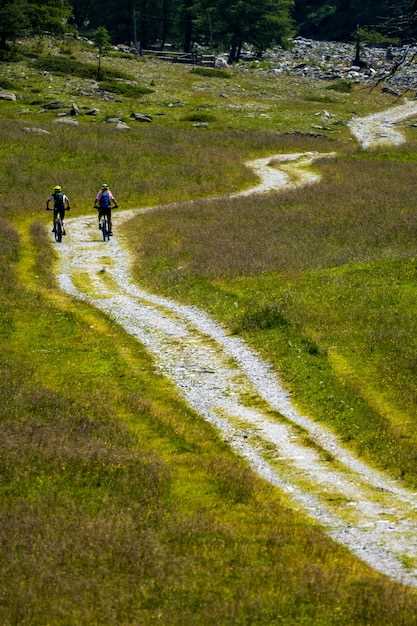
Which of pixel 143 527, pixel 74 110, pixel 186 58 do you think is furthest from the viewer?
pixel 186 58

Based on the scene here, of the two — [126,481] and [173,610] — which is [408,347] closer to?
[126,481]

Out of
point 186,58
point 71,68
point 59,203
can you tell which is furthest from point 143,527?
point 186,58

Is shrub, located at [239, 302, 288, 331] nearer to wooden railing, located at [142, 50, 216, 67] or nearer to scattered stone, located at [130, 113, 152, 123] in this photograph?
scattered stone, located at [130, 113, 152, 123]

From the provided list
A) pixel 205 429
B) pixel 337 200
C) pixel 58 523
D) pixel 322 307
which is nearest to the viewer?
pixel 58 523

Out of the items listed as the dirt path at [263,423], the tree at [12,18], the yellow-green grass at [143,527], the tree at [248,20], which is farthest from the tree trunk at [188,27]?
the yellow-green grass at [143,527]

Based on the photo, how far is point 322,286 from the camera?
31.3 m

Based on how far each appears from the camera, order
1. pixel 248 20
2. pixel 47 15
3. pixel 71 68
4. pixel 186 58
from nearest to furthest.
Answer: pixel 71 68 < pixel 47 15 < pixel 248 20 < pixel 186 58

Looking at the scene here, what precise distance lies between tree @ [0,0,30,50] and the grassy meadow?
4596 cm

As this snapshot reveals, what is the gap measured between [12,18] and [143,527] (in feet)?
315

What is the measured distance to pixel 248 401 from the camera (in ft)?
72.5

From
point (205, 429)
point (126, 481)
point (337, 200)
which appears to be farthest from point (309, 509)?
point (337, 200)

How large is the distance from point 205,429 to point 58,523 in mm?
6787

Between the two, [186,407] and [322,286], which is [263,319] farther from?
[186,407]

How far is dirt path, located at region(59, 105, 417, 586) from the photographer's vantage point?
15078 millimetres
